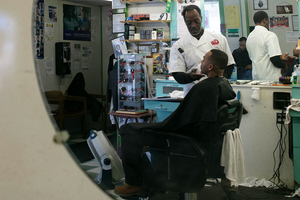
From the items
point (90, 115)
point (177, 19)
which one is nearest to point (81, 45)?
point (90, 115)

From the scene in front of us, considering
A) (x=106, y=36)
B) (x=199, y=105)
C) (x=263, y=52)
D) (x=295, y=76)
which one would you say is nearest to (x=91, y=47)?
(x=106, y=36)

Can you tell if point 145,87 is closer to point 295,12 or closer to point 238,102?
point 238,102

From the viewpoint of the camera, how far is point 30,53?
1.41 m

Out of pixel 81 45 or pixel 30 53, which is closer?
pixel 81 45

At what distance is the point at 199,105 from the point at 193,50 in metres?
0.20

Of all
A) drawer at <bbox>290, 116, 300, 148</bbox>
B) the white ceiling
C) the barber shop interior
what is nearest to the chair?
the barber shop interior

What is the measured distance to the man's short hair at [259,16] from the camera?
1287 mm

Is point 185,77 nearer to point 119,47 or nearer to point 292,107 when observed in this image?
point 119,47

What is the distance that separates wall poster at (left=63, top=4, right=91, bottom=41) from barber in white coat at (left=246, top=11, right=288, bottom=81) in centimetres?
63

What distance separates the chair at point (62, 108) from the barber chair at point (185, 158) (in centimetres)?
27

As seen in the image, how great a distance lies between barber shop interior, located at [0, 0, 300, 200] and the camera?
3.96 ft

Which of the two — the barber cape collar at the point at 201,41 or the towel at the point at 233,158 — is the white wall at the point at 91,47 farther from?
the towel at the point at 233,158

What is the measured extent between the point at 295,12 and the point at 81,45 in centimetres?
84

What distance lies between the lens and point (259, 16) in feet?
4.25
